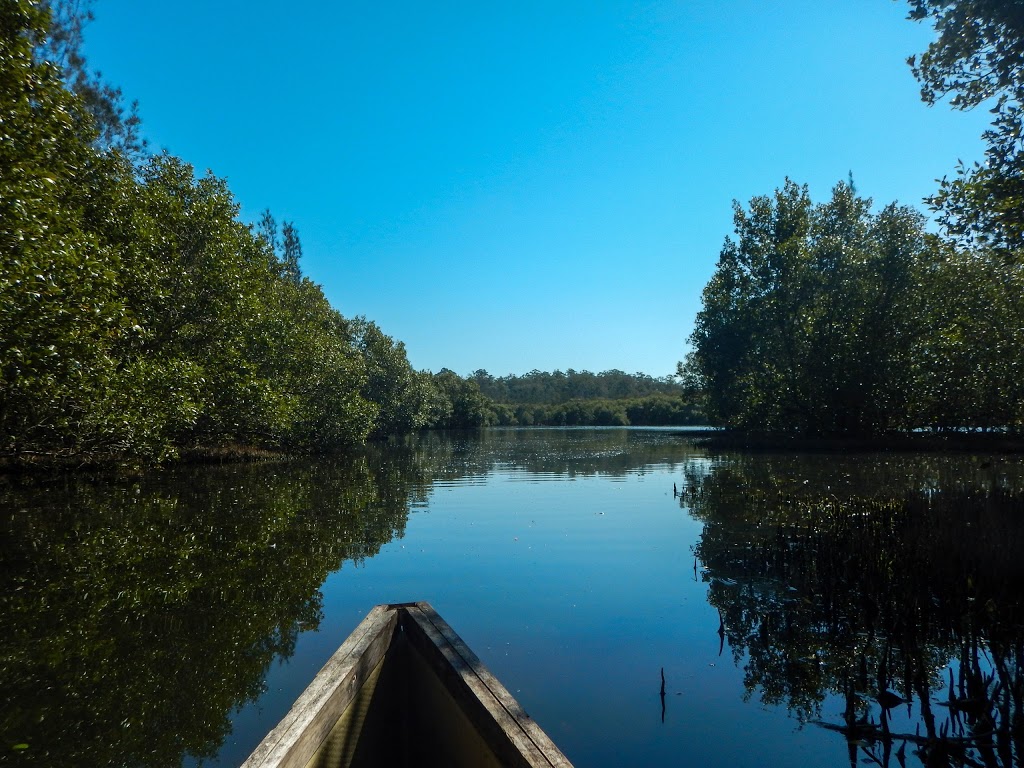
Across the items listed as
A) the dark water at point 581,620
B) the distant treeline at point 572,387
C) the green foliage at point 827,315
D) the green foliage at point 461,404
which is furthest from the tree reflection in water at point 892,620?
the distant treeline at point 572,387

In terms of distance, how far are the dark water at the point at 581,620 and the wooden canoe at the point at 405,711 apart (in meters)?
1.25

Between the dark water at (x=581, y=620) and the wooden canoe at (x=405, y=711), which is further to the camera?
the dark water at (x=581, y=620)

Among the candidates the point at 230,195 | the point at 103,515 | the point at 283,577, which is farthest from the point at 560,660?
the point at 230,195

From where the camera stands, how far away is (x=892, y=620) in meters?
6.98

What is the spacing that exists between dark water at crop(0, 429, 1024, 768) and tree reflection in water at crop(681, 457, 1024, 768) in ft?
0.11

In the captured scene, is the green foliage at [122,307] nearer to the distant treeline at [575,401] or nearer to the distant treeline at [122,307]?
the distant treeline at [122,307]

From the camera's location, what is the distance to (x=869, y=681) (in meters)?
5.96

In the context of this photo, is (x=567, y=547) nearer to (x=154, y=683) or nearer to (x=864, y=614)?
(x=864, y=614)

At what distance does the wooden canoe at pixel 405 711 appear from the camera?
342cm

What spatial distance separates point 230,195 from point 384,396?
1501 inches

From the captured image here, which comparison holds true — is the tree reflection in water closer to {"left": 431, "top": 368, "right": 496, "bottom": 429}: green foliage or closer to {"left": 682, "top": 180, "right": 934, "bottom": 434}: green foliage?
{"left": 682, "top": 180, "right": 934, "bottom": 434}: green foliage

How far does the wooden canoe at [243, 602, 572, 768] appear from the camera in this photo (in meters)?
3.42

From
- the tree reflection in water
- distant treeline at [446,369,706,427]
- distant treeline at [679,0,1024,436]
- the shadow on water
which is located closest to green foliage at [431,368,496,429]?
distant treeline at [446,369,706,427]

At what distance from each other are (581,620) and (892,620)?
12.1ft
